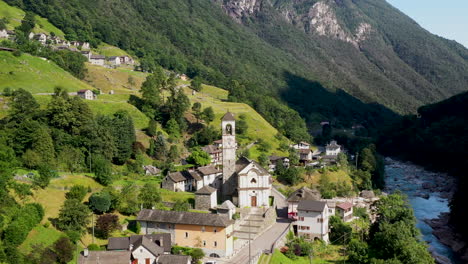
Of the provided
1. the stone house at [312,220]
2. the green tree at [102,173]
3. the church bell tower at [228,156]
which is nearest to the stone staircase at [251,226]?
the stone house at [312,220]

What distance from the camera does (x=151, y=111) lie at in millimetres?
90562

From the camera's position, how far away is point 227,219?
164 ft

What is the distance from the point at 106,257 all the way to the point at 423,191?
3272 inches

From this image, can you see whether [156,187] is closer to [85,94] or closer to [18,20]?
[85,94]

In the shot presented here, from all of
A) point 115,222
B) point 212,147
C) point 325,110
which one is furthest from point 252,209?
point 325,110

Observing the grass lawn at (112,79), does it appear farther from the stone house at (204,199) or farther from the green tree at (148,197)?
the stone house at (204,199)

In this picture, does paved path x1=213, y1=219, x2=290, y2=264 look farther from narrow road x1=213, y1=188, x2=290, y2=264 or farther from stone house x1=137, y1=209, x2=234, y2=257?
stone house x1=137, y1=209, x2=234, y2=257

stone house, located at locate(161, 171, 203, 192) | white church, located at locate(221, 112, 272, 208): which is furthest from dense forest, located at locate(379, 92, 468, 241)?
stone house, located at locate(161, 171, 203, 192)

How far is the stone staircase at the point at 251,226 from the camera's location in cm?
5469

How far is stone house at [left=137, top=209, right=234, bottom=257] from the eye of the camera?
159 ft

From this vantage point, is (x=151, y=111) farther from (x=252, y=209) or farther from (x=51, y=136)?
(x=252, y=209)

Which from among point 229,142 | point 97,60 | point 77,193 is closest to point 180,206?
point 77,193

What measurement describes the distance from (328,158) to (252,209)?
4637 cm

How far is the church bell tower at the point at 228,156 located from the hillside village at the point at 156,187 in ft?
0.45
